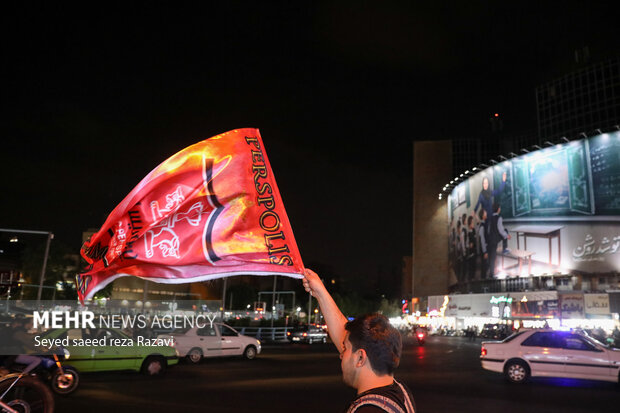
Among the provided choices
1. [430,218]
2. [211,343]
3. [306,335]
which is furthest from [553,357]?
[430,218]

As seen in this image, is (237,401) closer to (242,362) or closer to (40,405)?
(40,405)

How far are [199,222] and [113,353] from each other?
1046 cm

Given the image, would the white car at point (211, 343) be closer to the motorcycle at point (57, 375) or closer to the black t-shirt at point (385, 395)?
the motorcycle at point (57, 375)

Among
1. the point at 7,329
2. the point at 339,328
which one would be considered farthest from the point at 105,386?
the point at 339,328

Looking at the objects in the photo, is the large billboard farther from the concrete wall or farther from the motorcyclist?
the motorcyclist

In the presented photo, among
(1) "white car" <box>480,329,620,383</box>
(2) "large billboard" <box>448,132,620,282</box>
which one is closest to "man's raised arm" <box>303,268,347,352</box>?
(1) "white car" <box>480,329,620,383</box>

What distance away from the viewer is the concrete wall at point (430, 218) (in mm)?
87875

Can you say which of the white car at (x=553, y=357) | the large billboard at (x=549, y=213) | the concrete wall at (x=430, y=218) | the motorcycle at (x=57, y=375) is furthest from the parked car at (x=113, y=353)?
the concrete wall at (x=430, y=218)

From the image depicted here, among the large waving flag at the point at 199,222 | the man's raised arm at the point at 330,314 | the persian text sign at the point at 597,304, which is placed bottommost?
the man's raised arm at the point at 330,314

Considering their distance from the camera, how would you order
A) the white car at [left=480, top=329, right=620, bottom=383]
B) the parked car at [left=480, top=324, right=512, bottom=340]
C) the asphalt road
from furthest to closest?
the parked car at [left=480, top=324, right=512, bottom=340] → the white car at [left=480, top=329, right=620, bottom=383] → the asphalt road

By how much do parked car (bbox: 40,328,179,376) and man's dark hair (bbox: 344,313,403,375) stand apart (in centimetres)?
1099

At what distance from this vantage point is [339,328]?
11.1 feet

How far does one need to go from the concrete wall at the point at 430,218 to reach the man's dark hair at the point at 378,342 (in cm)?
8640

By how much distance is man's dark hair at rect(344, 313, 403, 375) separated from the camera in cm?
241
